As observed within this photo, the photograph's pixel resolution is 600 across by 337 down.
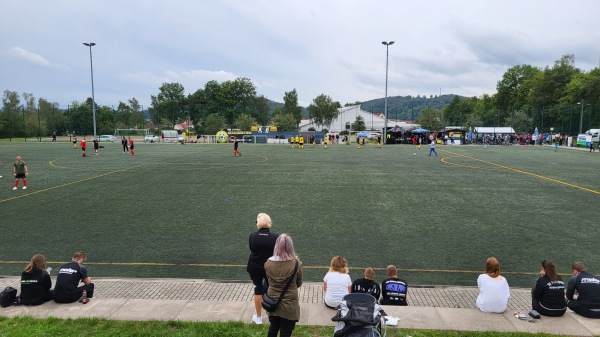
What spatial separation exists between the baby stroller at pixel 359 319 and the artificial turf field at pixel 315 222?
3813 mm

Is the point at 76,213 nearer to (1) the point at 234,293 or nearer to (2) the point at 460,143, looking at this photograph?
(1) the point at 234,293

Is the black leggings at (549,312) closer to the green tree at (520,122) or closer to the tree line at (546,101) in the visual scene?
the tree line at (546,101)

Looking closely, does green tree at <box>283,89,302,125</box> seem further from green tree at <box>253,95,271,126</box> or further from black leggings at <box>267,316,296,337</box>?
black leggings at <box>267,316,296,337</box>

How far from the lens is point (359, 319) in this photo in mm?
4238

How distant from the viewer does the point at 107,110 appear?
129 metres

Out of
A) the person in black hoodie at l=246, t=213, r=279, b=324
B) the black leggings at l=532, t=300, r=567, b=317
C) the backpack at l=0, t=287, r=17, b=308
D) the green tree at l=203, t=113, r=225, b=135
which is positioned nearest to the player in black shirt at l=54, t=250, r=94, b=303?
the backpack at l=0, t=287, r=17, b=308

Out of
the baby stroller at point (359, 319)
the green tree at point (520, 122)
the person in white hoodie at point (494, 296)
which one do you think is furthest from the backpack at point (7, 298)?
the green tree at point (520, 122)

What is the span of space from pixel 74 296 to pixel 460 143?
2642 inches

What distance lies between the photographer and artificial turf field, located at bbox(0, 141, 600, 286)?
9070 millimetres

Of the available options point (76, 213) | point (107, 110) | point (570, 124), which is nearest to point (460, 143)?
point (570, 124)

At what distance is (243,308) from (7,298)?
12.8 feet

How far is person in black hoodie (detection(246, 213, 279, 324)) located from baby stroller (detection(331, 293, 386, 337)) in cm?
163

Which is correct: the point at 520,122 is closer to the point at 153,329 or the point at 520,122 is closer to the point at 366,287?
the point at 366,287

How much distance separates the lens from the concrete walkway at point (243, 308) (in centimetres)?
577
